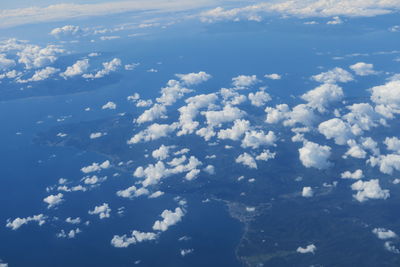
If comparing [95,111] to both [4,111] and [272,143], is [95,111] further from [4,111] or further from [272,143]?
[272,143]

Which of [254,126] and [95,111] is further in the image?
[95,111]

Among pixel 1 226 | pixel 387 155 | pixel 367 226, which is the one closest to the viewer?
pixel 367 226

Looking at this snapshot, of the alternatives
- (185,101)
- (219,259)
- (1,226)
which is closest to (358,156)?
(219,259)

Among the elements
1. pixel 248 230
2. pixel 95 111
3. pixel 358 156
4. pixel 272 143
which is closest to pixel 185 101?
pixel 95 111

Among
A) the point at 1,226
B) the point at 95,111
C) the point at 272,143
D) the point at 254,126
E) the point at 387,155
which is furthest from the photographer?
the point at 95,111

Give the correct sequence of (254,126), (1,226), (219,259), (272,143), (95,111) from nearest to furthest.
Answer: (219,259) → (1,226) → (272,143) → (254,126) → (95,111)

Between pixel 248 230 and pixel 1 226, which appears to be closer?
pixel 248 230

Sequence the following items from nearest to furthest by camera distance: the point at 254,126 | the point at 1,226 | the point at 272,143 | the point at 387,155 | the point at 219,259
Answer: the point at 219,259, the point at 1,226, the point at 387,155, the point at 272,143, the point at 254,126

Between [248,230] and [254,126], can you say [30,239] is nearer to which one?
[248,230]
